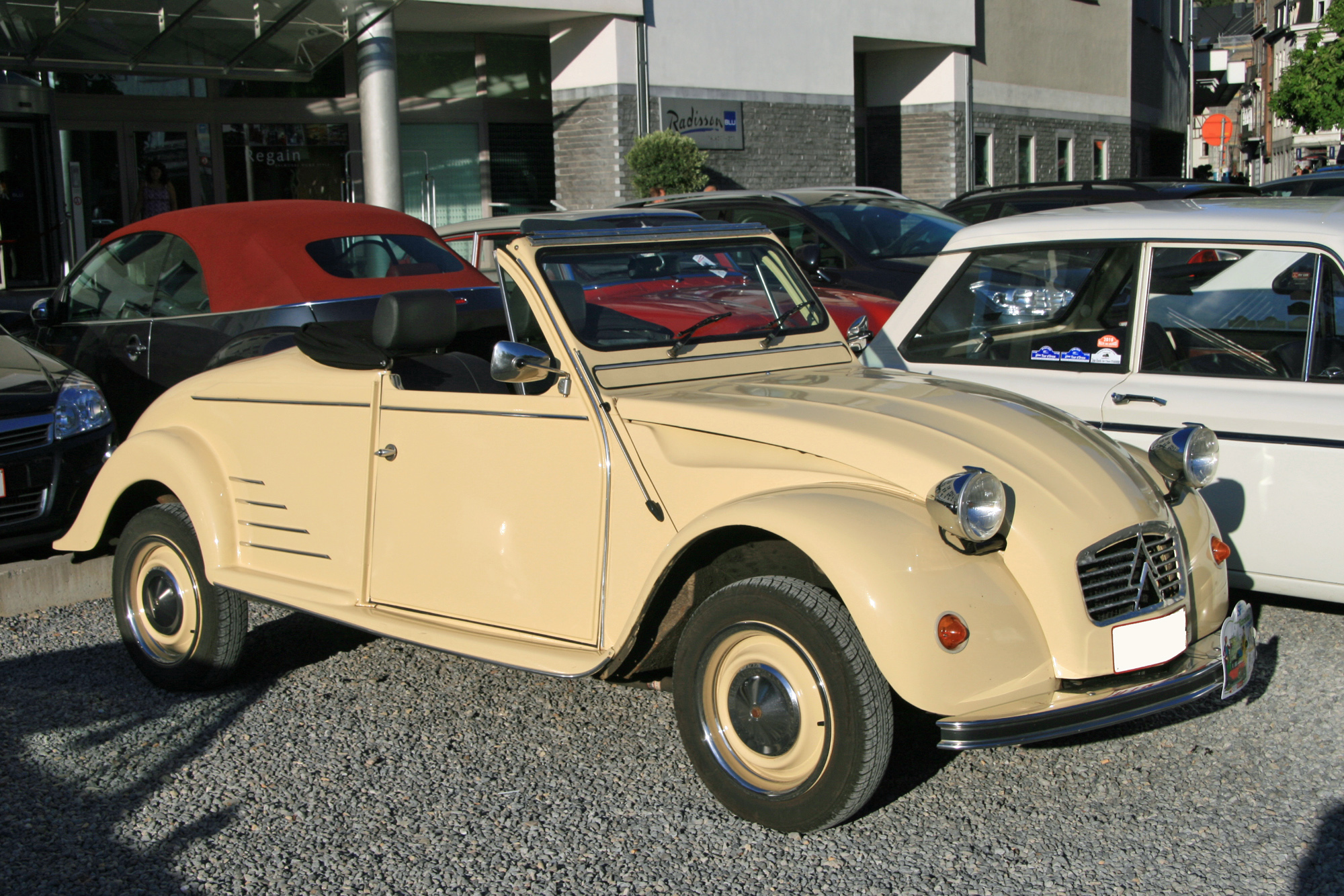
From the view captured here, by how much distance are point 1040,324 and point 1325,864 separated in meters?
2.76

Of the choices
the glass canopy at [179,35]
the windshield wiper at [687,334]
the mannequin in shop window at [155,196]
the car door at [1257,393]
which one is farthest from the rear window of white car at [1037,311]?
the mannequin in shop window at [155,196]

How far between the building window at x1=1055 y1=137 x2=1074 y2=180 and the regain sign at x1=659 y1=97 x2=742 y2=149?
37.9 ft

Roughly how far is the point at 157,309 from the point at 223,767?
4082mm

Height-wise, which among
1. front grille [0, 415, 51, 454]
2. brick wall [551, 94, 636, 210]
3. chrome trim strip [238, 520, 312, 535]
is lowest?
chrome trim strip [238, 520, 312, 535]

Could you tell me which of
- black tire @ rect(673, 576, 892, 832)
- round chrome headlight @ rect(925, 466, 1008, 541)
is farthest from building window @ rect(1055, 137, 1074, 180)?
black tire @ rect(673, 576, 892, 832)

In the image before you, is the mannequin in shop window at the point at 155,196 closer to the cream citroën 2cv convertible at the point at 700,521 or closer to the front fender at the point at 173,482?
the front fender at the point at 173,482

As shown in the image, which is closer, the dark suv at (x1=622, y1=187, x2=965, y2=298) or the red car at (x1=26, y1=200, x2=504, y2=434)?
the red car at (x1=26, y1=200, x2=504, y2=434)

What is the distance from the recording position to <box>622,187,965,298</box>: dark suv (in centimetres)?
907

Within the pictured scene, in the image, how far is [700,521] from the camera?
11.3ft

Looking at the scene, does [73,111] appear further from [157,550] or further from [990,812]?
[990,812]

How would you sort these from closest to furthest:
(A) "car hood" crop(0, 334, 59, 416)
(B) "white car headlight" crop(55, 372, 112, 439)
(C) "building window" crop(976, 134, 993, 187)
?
(A) "car hood" crop(0, 334, 59, 416) → (B) "white car headlight" crop(55, 372, 112, 439) → (C) "building window" crop(976, 134, 993, 187)

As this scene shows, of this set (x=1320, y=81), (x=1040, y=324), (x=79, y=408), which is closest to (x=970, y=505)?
(x=1040, y=324)

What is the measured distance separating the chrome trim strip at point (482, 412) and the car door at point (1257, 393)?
239 centimetres

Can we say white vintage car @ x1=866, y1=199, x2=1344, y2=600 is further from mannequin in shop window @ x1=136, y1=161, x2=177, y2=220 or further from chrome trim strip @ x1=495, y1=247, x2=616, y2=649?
mannequin in shop window @ x1=136, y1=161, x2=177, y2=220
